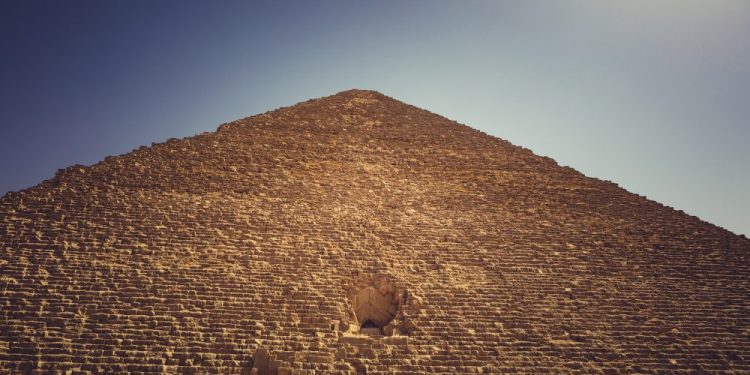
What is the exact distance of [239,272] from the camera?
205 inches

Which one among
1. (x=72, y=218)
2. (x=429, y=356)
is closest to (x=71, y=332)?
(x=72, y=218)

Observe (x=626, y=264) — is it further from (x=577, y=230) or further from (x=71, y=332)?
(x=71, y=332)

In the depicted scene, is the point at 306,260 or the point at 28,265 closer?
the point at 28,265

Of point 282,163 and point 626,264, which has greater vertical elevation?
point 282,163

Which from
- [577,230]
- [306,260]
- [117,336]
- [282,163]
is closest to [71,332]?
[117,336]

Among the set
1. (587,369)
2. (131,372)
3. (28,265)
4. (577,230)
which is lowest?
(131,372)

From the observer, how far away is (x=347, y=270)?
541 centimetres

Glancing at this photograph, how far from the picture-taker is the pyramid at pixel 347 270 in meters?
4.53

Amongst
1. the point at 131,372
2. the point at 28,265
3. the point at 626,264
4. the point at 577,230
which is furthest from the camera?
the point at 577,230

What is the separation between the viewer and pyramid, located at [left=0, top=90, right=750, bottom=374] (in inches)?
178

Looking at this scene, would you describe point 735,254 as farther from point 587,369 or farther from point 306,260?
point 306,260

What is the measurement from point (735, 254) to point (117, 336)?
9897mm

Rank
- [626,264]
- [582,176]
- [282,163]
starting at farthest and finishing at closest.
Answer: [582,176] < [282,163] < [626,264]

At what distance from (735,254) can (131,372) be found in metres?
9.64
